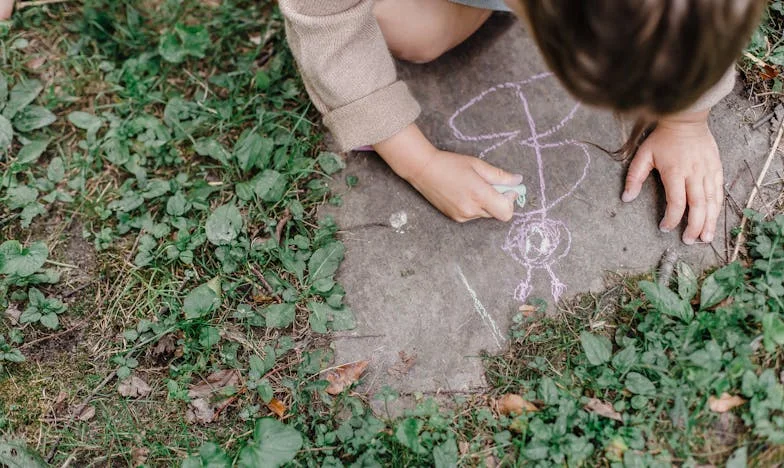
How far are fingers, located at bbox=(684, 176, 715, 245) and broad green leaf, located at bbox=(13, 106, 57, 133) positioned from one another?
2018 millimetres

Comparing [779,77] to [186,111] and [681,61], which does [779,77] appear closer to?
[681,61]

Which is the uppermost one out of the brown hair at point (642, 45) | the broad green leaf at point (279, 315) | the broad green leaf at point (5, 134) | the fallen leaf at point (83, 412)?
the brown hair at point (642, 45)

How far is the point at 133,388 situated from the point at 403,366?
0.77m

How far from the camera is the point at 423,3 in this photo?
199 centimetres

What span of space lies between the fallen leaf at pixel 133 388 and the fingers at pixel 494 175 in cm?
114

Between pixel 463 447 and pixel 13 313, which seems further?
Result: pixel 13 313

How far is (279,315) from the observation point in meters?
1.87

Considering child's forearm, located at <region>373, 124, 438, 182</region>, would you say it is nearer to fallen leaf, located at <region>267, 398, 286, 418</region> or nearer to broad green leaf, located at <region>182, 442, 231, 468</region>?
fallen leaf, located at <region>267, 398, 286, 418</region>

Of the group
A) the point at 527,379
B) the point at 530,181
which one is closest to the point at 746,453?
the point at 527,379

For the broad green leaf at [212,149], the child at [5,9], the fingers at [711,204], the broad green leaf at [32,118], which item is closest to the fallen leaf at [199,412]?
the broad green leaf at [212,149]

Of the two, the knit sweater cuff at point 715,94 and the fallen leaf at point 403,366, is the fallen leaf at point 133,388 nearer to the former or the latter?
the fallen leaf at point 403,366

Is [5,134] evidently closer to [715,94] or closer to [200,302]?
[200,302]

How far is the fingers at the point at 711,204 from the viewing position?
6.06ft

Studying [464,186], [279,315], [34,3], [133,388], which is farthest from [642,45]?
[34,3]
